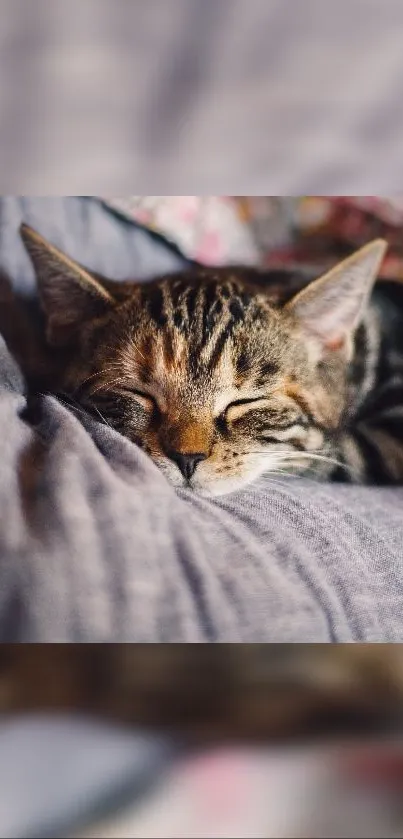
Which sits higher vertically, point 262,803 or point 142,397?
point 142,397

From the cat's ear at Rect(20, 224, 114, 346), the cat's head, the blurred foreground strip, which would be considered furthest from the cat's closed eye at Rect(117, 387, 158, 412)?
the blurred foreground strip

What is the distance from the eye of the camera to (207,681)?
31.6 inches

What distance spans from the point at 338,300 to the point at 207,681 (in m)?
0.50

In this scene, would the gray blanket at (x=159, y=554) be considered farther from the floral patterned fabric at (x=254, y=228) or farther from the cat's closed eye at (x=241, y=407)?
the floral patterned fabric at (x=254, y=228)

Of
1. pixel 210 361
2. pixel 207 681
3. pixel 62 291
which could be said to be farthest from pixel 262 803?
pixel 62 291

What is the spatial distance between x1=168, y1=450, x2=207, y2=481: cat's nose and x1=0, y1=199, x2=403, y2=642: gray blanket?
0.03 metres

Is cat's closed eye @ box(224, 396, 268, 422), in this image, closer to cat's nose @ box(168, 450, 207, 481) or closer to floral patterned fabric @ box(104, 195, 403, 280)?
cat's nose @ box(168, 450, 207, 481)

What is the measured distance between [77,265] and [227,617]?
1.54 feet

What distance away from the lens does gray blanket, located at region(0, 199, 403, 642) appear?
2.33ft

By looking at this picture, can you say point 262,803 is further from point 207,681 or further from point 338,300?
point 338,300

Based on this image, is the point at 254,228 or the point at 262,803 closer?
the point at 262,803
